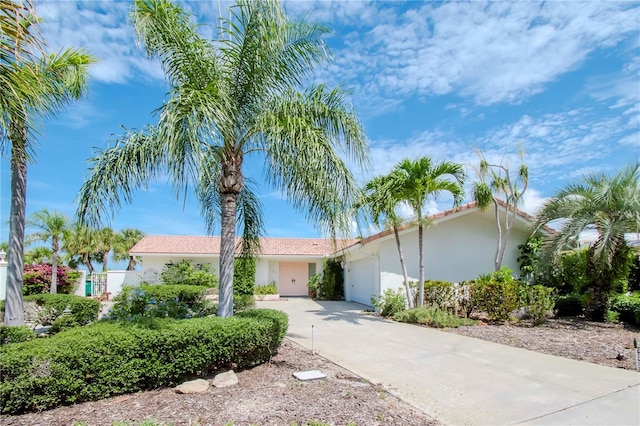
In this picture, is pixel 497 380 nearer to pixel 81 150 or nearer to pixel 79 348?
pixel 79 348

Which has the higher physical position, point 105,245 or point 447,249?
point 105,245

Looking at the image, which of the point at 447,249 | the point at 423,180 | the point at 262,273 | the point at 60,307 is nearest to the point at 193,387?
→ the point at 60,307

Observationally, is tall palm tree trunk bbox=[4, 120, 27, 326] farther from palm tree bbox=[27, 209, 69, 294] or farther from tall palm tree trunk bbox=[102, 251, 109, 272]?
tall palm tree trunk bbox=[102, 251, 109, 272]

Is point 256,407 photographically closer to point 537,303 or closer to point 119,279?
A: point 537,303

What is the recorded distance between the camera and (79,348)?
201 inches

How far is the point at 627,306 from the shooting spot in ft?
42.7

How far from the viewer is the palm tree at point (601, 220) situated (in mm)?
12023

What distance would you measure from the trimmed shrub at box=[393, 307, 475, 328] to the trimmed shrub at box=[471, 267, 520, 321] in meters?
0.89

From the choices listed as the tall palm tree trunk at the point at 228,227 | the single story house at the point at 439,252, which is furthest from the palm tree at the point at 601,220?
the tall palm tree trunk at the point at 228,227

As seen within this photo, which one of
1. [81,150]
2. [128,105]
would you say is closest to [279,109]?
[128,105]

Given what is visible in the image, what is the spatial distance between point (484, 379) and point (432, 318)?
633cm

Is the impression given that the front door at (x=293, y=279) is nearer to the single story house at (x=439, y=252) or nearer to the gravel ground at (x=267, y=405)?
the single story house at (x=439, y=252)

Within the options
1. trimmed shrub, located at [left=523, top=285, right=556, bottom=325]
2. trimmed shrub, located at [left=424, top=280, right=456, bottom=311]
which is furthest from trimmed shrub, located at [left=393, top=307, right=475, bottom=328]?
trimmed shrub, located at [left=523, top=285, right=556, bottom=325]

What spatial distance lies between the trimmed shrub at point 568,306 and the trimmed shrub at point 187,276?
18.4 m
